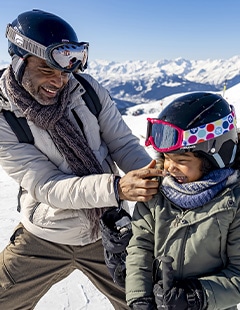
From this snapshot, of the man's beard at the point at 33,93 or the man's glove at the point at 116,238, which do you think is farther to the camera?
the man's beard at the point at 33,93

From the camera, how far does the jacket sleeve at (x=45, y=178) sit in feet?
6.61

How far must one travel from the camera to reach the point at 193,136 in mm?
1689

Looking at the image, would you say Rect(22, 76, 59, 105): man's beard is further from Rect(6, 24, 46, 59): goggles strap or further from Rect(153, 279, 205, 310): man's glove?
Rect(153, 279, 205, 310): man's glove

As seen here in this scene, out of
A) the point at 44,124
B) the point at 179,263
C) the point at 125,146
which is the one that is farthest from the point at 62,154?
the point at 179,263

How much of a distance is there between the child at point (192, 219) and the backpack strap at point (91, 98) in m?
0.58

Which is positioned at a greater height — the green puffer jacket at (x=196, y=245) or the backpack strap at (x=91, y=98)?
the backpack strap at (x=91, y=98)

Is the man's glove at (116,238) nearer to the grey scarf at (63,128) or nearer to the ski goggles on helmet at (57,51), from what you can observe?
the grey scarf at (63,128)

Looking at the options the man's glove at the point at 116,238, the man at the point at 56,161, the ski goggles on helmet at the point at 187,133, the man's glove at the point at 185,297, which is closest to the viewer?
the man's glove at the point at 185,297

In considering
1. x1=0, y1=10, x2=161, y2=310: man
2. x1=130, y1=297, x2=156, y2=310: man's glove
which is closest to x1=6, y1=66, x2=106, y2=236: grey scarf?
x1=0, y1=10, x2=161, y2=310: man

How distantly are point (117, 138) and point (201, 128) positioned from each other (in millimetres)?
877

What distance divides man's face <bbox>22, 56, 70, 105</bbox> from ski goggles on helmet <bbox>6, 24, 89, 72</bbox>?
5cm

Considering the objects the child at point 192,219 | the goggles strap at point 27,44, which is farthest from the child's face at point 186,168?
the goggles strap at point 27,44

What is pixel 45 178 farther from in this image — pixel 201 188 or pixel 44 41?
pixel 201 188

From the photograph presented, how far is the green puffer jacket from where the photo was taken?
161 cm
